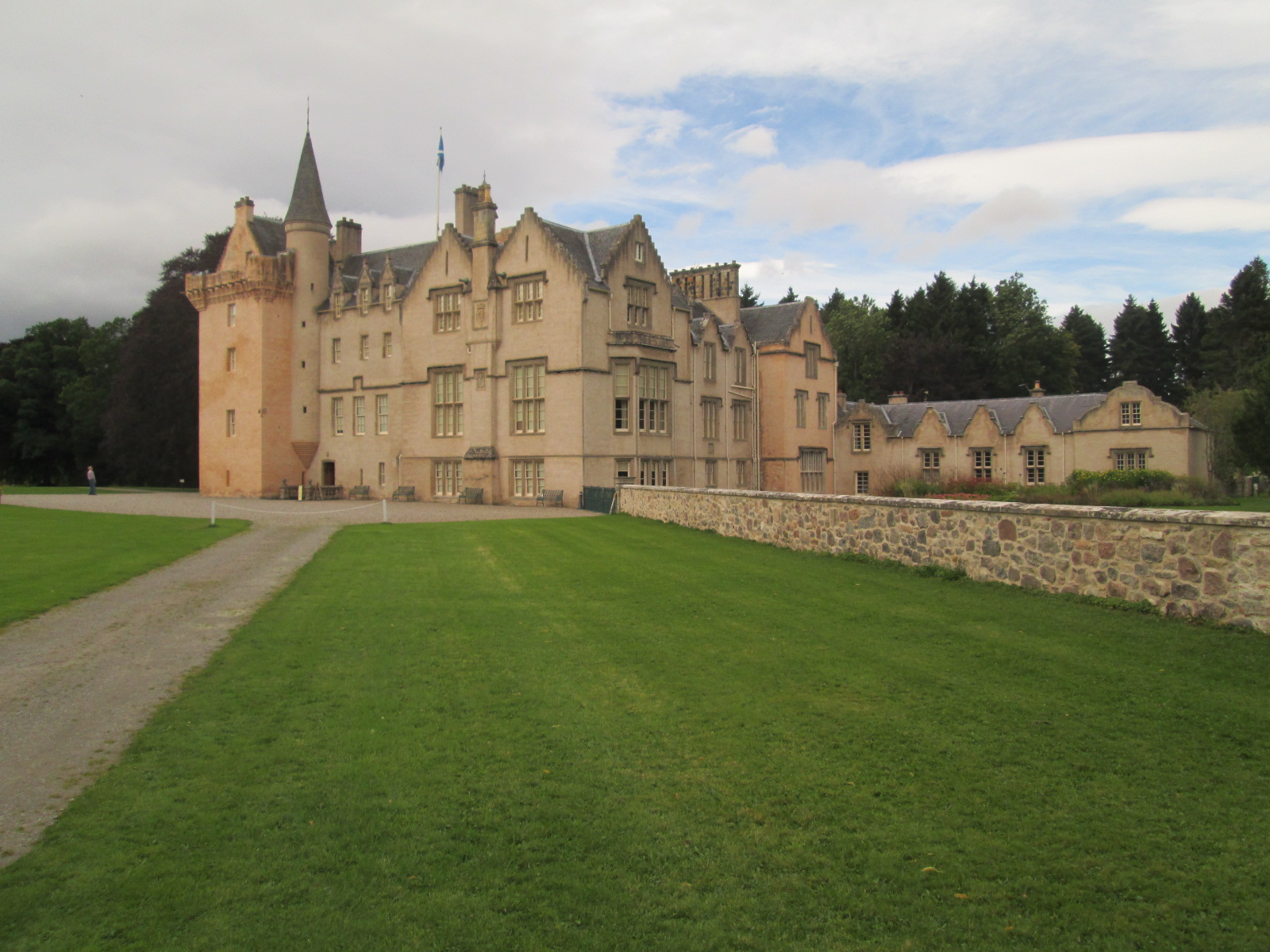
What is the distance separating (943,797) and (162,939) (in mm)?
4807

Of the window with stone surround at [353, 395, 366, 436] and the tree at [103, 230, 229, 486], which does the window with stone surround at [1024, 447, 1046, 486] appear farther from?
the tree at [103, 230, 229, 486]

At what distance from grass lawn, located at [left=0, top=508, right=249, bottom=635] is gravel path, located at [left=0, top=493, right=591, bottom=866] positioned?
51 cm

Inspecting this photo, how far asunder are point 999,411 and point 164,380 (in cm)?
5558

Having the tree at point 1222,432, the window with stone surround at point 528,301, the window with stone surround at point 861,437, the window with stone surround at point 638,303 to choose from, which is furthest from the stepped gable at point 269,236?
the tree at point 1222,432

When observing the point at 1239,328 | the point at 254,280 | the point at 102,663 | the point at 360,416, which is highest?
the point at 1239,328

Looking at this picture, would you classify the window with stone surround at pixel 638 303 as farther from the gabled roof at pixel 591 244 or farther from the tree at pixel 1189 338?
the tree at pixel 1189 338

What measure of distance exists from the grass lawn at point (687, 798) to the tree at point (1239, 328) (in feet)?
257

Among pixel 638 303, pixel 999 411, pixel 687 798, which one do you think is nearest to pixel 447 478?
pixel 638 303

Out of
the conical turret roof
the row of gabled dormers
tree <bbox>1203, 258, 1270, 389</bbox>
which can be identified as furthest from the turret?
tree <bbox>1203, 258, 1270, 389</bbox>

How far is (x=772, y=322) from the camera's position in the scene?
2084 inches

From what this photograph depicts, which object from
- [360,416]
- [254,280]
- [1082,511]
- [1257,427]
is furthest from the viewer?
[360,416]

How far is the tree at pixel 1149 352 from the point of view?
96.4 m

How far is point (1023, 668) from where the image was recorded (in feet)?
30.1

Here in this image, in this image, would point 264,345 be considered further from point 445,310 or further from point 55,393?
point 55,393
